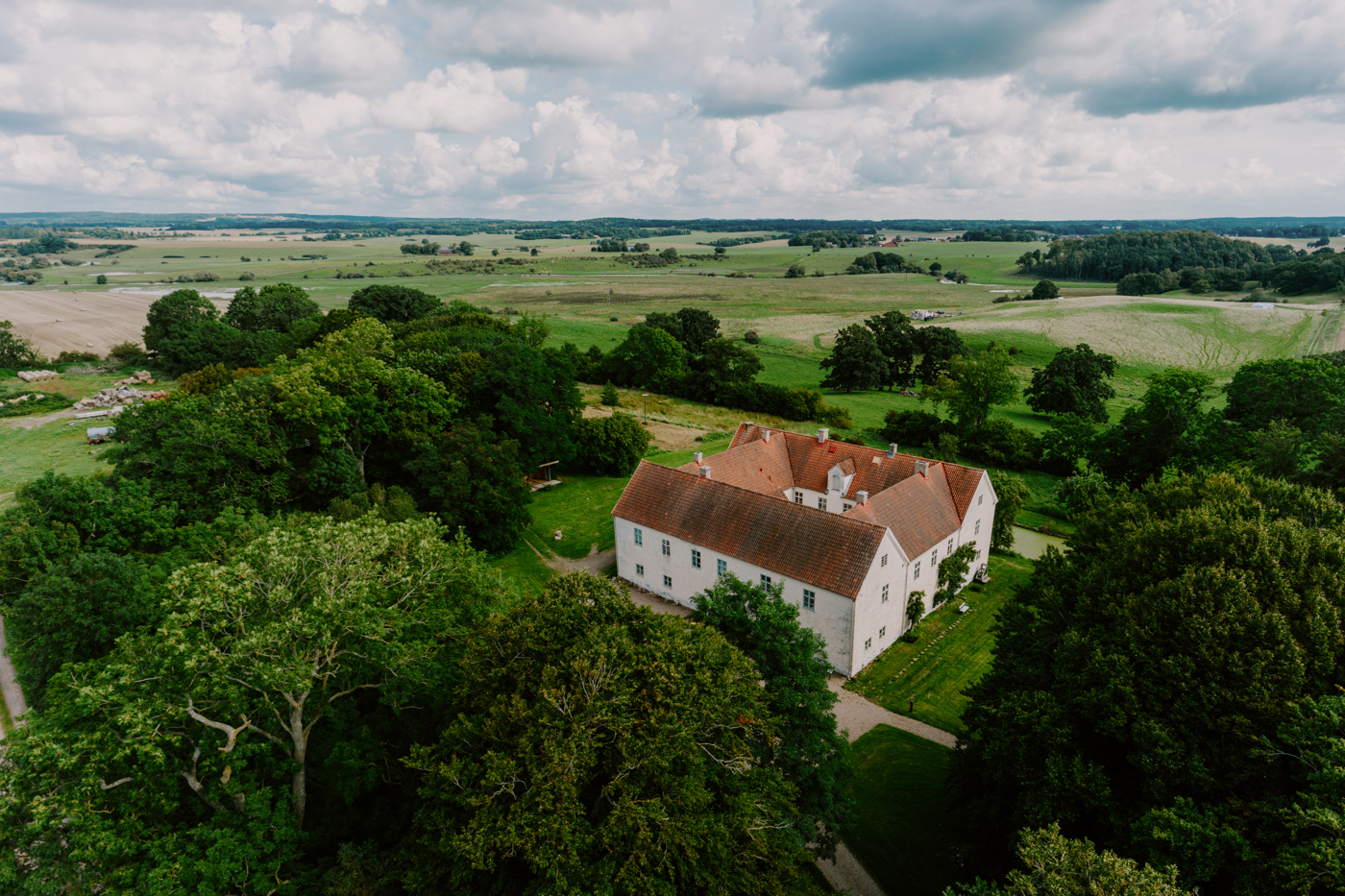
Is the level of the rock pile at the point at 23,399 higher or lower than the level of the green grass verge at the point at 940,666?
higher

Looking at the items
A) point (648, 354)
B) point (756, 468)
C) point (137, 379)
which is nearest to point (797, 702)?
point (756, 468)

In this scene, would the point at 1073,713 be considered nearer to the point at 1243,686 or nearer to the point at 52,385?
the point at 1243,686

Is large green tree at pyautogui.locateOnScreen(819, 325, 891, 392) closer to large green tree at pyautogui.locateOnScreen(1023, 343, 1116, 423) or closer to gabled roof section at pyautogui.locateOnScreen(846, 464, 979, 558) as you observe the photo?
large green tree at pyautogui.locateOnScreen(1023, 343, 1116, 423)

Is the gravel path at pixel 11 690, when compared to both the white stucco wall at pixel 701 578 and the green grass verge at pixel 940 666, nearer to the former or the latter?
the white stucco wall at pixel 701 578

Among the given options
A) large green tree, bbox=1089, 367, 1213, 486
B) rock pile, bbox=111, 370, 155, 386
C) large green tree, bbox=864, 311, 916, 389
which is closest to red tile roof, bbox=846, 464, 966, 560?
large green tree, bbox=1089, 367, 1213, 486

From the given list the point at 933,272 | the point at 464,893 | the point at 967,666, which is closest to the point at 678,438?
the point at 967,666

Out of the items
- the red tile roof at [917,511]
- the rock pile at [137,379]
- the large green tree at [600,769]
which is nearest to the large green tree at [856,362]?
the red tile roof at [917,511]
